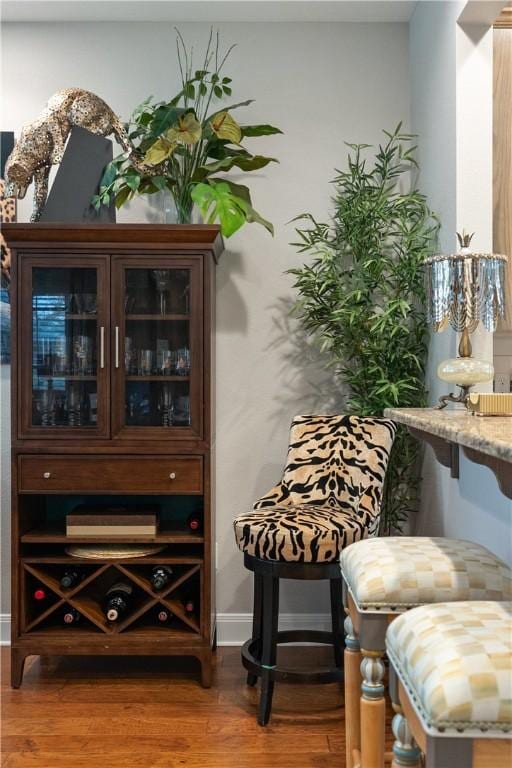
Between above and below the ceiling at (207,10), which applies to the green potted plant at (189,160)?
below

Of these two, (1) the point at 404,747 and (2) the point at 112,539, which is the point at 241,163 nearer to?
(2) the point at 112,539

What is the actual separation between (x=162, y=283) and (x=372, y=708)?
1.86m

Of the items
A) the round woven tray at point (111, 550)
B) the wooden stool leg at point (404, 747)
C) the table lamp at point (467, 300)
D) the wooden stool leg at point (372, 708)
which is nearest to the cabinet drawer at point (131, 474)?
the round woven tray at point (111, 550)

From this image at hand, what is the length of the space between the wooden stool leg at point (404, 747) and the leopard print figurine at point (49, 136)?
2.48 meters

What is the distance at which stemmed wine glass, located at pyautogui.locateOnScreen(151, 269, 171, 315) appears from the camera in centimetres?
308

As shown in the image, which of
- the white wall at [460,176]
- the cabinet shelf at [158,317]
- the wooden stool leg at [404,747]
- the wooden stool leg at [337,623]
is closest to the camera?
the wooden stool leg at [404,747]

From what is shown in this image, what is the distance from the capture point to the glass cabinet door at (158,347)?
306cm

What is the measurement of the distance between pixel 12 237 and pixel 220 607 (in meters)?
1.82

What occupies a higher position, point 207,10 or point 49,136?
point 207,10

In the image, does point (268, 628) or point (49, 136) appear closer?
point (268, 628)

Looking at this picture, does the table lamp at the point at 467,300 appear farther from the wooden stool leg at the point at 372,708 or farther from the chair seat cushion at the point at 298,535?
the wooden stool leg at the point at 372,708

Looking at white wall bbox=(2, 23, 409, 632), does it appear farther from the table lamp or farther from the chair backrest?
the table lamp

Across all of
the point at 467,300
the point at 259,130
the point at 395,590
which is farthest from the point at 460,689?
the point at 259,130

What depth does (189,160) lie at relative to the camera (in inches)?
130
